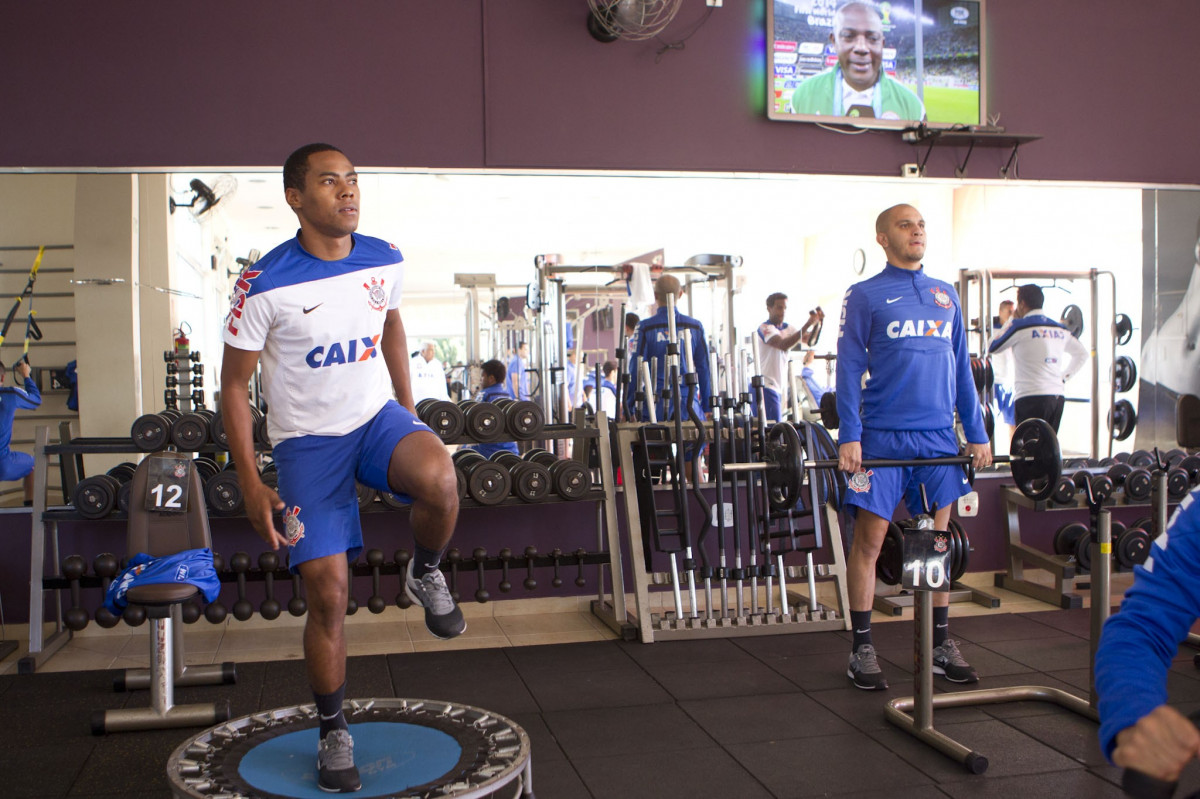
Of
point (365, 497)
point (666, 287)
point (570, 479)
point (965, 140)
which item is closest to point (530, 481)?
point (570, 479)

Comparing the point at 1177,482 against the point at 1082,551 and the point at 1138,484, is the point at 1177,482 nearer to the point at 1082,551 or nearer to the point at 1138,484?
the point at 1138,484

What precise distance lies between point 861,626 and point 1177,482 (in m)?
2.46

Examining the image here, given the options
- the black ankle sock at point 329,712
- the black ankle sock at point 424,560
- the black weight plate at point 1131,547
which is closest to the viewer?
the black ankle sock at point 329,712

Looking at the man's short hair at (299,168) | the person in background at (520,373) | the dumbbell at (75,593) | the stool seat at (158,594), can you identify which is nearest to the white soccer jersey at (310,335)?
the man's short hair at (299,168)

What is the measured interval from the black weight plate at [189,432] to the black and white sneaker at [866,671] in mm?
2633

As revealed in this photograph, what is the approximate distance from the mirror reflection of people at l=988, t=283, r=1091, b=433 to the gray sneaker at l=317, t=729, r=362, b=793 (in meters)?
4.14

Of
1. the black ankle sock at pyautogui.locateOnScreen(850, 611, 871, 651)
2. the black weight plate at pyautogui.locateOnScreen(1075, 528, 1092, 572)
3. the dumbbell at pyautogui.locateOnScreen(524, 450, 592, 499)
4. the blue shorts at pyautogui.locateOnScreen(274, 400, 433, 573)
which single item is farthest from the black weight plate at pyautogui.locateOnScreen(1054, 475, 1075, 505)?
the blue shorts at pyautogui.locateOnScreen(274, 400, 433, 573)

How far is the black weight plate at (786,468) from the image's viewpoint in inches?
120

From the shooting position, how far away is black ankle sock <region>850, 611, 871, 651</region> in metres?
3.39

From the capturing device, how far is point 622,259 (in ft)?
16.3

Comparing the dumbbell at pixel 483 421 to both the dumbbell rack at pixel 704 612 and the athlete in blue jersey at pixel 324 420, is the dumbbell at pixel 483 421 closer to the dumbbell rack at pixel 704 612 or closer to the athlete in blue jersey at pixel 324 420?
the dumbbell rack at pixel 704 612

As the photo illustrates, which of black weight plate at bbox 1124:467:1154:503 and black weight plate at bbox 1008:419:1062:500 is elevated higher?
black weight plate at bbox 1008:419:1062:500

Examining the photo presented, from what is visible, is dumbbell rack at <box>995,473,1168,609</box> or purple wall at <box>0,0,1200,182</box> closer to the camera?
purple wall at <box>0,0,1200,182</box>

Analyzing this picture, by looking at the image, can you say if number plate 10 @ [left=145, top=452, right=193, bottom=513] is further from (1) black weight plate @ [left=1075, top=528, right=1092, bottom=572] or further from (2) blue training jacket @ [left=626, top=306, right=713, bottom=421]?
(1) black weight plate @ [left=1075, top=528, right=1092, bottom=572]
